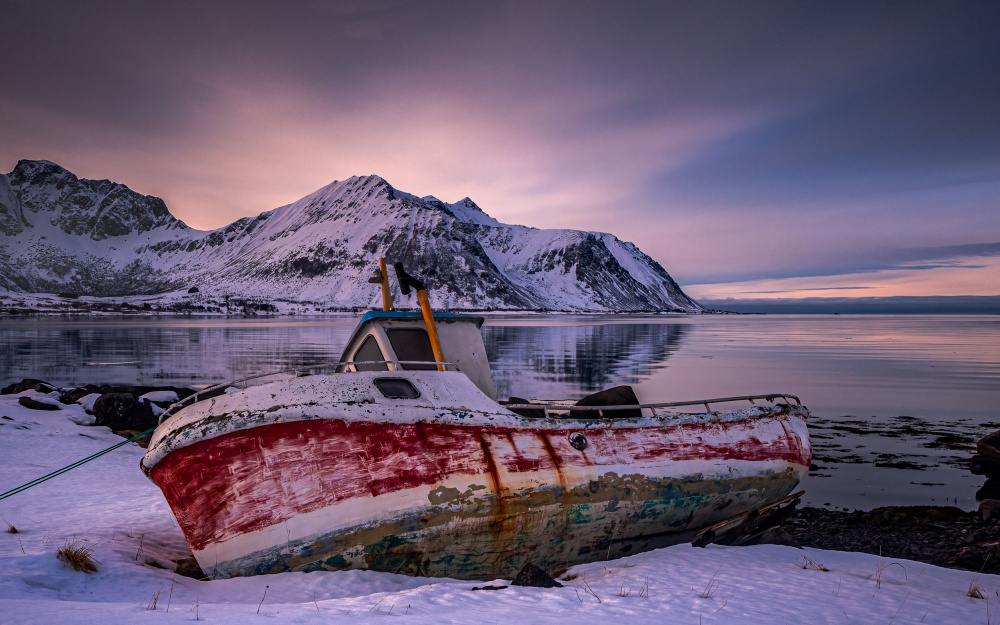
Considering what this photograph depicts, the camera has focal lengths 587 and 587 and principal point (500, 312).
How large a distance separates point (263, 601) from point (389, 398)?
7.60 ft

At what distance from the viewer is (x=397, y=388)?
265 inches

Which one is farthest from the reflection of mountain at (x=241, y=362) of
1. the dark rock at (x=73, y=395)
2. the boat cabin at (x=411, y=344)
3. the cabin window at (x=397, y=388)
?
the cabin window at (x=397, y=388)

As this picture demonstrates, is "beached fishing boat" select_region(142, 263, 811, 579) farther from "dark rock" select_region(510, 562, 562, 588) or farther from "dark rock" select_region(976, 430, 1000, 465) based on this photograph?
"dark rock" select_region(976, 430, 1000, 465)

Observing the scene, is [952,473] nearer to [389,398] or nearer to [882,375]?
[389,398]

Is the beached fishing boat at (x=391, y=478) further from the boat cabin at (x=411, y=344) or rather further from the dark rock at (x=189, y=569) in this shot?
the boat cabin at (x=411, y=344)

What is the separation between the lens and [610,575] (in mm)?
6676

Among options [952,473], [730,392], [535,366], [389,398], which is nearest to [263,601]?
[389,398]

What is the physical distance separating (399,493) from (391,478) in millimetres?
188

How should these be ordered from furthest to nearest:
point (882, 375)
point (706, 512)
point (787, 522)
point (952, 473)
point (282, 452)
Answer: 1. point (882, 375)
2. point (952, 473)
3. point (787, 522)
4. point (706, 512)
5. point (282, 452)

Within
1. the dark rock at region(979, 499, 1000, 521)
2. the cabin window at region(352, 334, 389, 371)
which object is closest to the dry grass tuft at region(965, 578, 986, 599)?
the dark rock at region(979, 499, 1000, 521)

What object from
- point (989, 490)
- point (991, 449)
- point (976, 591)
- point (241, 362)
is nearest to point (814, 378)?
point (991, 449)

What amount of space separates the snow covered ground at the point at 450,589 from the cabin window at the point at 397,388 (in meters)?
1.94

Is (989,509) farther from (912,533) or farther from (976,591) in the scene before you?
(976,591)

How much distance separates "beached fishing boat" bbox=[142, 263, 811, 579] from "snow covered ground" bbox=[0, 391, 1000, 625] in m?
0.35
